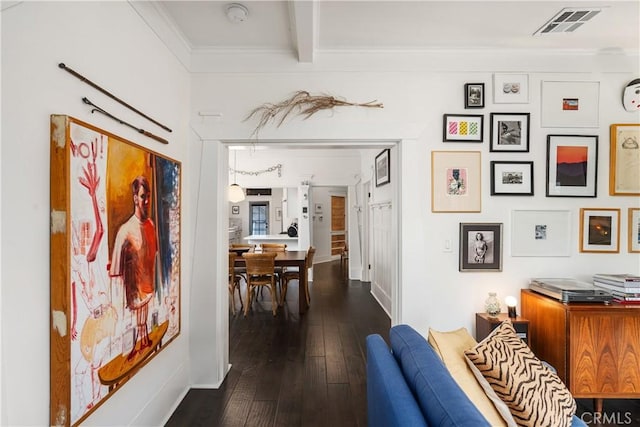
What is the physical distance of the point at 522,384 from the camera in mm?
1272

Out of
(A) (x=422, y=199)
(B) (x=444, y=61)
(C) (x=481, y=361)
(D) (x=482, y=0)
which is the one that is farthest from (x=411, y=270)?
(D) (x=482, y=0)

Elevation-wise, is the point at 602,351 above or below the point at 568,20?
below

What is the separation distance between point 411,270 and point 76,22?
2.52m

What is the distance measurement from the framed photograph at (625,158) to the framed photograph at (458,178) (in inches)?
43.5

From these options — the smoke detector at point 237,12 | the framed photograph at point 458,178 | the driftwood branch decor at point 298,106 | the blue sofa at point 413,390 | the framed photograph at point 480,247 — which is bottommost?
the blue sofa at point 413,390

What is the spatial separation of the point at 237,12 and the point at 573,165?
2814 millimetres

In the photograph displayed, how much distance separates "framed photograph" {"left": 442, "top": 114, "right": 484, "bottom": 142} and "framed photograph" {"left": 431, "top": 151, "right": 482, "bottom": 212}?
11cm

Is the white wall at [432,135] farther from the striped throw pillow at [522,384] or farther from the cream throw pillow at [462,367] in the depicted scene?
the striped throw pillow at [522,384]

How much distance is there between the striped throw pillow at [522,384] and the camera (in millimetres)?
1233

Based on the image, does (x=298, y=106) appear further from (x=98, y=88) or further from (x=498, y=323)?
(x=498, y=323)

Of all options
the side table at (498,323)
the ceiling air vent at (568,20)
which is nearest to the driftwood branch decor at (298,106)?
the ceiling air vent at (568,20)

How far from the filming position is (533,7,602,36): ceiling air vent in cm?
199

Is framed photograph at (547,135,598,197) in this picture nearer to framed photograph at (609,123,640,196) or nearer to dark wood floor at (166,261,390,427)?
framed photograph at (609,123,640,196)

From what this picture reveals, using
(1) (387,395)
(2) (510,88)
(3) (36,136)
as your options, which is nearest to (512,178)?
(2) (510,88)
